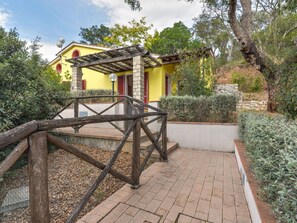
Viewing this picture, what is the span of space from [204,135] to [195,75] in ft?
9.07

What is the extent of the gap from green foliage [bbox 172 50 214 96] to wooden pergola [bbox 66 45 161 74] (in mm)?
1535

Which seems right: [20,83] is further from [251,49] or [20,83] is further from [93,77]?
[93,77]

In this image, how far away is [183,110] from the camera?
5.58m

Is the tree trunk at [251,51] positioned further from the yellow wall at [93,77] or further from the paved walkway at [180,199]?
the yellow wall at [93,77]

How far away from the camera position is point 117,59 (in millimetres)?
7613

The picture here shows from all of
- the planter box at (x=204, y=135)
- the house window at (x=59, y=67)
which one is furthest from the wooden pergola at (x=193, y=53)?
the house window at (x=59, y=67)

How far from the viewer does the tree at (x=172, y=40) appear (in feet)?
66.4

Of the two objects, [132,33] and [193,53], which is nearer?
[193,53]

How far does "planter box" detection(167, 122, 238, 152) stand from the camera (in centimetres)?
490

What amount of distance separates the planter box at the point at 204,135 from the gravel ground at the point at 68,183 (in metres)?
1.91

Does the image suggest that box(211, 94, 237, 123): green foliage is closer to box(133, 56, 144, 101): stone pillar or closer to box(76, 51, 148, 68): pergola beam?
box(133, 56, 144, 101): stone pillar

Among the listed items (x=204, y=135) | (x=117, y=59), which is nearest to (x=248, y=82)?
(x=204, y=135)

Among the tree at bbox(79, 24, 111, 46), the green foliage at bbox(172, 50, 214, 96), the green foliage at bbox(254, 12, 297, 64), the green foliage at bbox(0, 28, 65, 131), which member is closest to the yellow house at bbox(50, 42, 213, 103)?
the green foliage at bbox(172, 50, 214, 96)

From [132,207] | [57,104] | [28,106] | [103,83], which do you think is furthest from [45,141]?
[103,83]
